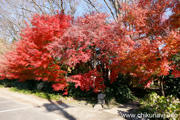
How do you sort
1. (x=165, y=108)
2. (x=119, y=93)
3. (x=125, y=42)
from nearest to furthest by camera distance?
(x=165, y=108) → (x=125, y=42) → (x=119, y=93)

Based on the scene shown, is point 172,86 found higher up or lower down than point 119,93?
higher up

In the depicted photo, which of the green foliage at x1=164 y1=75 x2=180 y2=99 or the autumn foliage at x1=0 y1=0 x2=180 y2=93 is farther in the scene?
the green foliage at x1=164 y1=75 x2=180 y2=99

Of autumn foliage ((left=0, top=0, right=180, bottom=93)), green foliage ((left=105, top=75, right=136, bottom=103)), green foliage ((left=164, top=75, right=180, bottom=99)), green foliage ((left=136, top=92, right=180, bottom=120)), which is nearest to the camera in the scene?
green foliage ((left=136, top=92, right=180, bottom=120))

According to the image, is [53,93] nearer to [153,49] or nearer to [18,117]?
[18,117]

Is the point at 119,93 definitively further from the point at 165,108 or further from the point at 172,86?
the point at 165,108

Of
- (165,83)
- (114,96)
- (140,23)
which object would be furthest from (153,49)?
(114,96)

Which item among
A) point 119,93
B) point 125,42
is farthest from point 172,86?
point 125,42

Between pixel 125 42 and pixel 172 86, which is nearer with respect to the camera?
pixel 125 42

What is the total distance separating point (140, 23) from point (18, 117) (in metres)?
7.25

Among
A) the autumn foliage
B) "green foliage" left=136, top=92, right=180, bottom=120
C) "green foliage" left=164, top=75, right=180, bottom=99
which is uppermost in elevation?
the autumn foliage

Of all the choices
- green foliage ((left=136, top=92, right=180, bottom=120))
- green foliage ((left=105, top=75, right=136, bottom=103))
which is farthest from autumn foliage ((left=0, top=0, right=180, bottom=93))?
green foliage ((left=136, top=92, right=180, bottom=120))

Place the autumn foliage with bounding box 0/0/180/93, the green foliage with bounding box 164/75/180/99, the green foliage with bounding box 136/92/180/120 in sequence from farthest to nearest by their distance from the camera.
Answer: the green foliage with bounding box 164/75/180/99 → the autumn foliage with bounding box 0/0/180/93 → the green foliage with bounding box 136/92/180/120

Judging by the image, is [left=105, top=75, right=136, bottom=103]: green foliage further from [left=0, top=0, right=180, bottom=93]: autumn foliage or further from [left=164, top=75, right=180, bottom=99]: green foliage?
[left=164, top=75, right=180, bottom=99]: green foliage

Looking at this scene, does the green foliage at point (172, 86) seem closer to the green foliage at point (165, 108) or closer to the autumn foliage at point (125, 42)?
the autumn foliage at point (125, 42)
